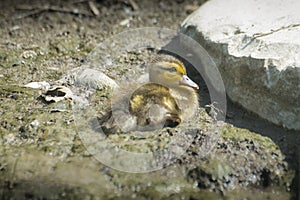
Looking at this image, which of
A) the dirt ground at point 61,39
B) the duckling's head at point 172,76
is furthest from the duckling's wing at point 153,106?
the dirt ground at point 61,39

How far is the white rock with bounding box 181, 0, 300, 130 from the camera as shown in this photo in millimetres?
3150

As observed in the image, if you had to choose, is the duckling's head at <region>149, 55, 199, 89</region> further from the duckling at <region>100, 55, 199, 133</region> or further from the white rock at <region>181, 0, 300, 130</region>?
the white rock at <region>181, 0, 300, 130</region>

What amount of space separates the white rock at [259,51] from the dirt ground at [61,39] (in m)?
0.14

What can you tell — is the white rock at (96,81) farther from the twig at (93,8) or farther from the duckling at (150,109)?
the twig at (93,8)

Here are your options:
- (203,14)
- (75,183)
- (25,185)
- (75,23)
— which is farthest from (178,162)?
(75,23)

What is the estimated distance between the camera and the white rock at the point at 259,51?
3150 millimetres

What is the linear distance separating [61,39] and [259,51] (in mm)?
2226

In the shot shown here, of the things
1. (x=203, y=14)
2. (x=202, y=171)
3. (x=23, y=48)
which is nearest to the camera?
(x=202, y=171)

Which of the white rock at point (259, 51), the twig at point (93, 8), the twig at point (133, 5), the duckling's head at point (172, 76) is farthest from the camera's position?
the twig at point (133, 5)

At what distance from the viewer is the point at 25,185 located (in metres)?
2.57

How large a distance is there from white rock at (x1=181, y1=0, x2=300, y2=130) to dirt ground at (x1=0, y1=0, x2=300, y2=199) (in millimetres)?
139

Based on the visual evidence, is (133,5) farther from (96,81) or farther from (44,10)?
(96,81)

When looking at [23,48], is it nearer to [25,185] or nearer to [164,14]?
[164,14]

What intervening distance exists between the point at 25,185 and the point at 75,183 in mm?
281
